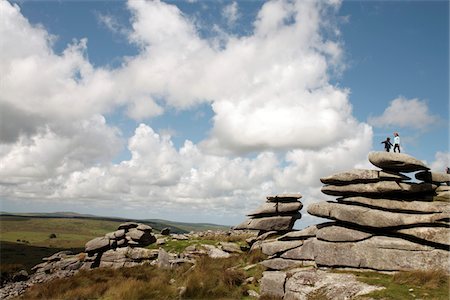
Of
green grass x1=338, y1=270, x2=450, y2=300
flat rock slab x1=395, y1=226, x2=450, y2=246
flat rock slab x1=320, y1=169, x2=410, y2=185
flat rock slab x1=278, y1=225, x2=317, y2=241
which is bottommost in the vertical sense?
green grass x1=338, y1=270, x2=450, y2=300

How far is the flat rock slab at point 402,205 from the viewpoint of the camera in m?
22.5

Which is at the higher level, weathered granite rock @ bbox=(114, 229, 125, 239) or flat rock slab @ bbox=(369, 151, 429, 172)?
flat rock slab @ bbox=(369, 151, 429, 172)

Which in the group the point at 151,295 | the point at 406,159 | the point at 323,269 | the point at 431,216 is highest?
the point at 406,159

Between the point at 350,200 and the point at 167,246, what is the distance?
1123 inches

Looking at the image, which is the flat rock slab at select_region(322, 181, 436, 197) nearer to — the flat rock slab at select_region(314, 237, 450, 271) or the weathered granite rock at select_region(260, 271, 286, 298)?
the flat rock slab at select_region(314, 237, 450, 271)

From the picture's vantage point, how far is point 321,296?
1855 cm

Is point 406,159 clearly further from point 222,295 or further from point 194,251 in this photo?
point 194,251

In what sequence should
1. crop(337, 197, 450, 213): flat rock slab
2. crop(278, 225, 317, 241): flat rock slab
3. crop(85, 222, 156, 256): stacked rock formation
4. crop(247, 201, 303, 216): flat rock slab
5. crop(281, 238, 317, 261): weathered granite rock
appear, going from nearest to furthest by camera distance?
crop(337, 197, 450, 213): flat rock slab → crop(281, 238, 317, 261): weathered granite rock → crop(278, 225, 317, 241): flat rock slab → crop(247, 201, 303, 216): flat rock slab → crop(85, 222, 156, 256): stacked rock formation

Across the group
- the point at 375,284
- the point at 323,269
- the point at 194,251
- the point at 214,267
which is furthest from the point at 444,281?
the point at 194,251

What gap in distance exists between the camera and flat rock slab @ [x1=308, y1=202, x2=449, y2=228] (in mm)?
21981

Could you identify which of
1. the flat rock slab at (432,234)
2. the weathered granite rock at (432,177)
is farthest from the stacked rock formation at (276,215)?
the flat rock slab at (432,234)

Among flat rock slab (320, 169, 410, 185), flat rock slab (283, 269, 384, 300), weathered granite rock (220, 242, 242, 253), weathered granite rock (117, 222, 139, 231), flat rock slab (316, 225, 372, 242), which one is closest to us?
flat rock slab (283, 269, 384, 300)

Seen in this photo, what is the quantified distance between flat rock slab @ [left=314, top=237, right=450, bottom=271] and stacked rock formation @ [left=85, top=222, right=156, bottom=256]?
98.1 feet

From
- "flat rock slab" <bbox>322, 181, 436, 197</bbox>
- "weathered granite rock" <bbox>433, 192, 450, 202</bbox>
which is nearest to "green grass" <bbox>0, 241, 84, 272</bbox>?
"flat rock slab" <bbox>322, 181, 436, 197</bbox>
